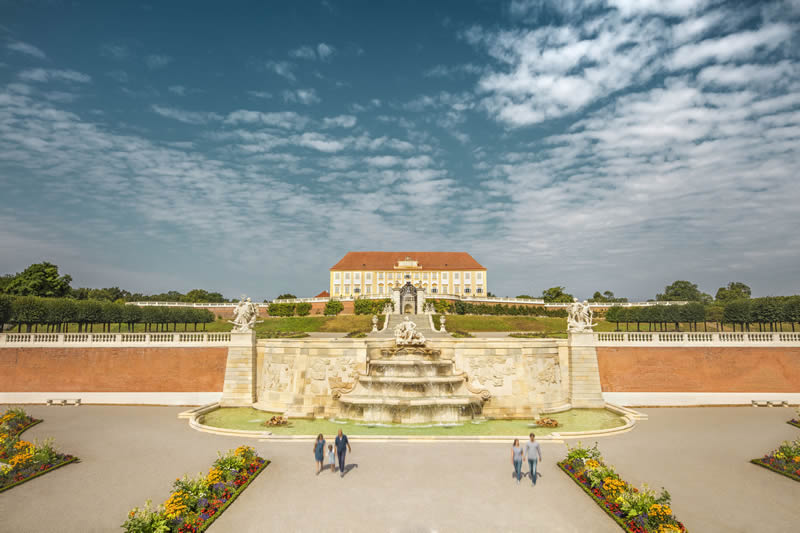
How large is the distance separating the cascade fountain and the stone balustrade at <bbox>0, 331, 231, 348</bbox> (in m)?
9.78

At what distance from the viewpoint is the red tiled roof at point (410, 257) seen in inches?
3954

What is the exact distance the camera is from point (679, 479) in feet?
44.5

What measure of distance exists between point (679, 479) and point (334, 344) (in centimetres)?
1610

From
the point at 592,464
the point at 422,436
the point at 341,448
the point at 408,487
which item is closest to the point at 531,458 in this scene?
the point at 592,464

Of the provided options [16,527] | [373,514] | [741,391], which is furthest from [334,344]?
[741,391]

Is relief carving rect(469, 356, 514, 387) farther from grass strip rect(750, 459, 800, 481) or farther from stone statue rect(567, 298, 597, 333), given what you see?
grass strip rect(750, 459, 800, 481)

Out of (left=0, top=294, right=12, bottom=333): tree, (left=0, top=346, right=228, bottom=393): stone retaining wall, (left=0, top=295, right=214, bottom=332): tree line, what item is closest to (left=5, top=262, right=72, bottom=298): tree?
(left=0, top=295, right=214, bottom=332): tree line

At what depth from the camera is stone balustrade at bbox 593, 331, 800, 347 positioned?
2615cm

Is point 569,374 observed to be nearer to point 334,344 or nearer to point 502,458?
point 502,458

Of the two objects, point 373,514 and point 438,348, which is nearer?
point 373,514

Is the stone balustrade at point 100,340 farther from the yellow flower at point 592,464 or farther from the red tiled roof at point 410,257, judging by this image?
the red tiled roof at point 410,257

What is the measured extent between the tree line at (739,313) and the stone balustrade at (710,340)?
19.3 m

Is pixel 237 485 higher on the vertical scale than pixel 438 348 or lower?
lower

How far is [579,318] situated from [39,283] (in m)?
73.1
